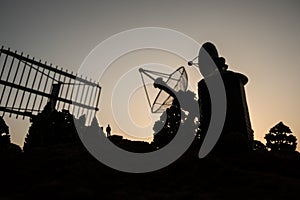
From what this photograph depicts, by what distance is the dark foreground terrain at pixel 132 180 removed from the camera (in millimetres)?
Result: 6828

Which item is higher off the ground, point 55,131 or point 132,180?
point 55,131

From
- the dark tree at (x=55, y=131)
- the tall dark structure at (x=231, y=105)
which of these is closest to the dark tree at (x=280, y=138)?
the tall dark structure at (x=231, y=105)

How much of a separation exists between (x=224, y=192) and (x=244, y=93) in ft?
42.9

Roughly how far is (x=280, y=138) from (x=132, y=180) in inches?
1206

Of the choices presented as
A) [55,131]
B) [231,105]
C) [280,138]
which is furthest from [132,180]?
[280,138]

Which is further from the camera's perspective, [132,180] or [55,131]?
[55,131]

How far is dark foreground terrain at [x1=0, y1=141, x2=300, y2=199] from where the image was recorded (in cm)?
683

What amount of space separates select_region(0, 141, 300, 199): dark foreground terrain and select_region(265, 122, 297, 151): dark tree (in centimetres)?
2334

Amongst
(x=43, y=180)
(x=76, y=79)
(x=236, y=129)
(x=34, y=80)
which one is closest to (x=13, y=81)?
(x=34, y=80)

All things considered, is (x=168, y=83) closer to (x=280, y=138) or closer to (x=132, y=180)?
(x=132, y=180)

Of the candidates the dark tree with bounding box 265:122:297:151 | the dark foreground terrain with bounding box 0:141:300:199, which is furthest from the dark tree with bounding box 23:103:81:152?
the dark tree with bounding box 265:122:297:151

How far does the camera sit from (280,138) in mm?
32250

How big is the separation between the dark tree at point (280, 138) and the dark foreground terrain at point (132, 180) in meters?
23.3

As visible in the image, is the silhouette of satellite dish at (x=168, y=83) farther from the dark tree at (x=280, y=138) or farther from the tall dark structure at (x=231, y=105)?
the dark tree at (x=280, y=138)
